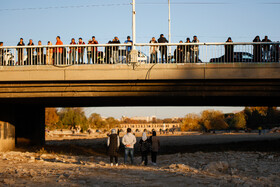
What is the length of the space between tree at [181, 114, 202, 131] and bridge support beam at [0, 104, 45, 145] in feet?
252

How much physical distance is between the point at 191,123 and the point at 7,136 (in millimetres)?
85194

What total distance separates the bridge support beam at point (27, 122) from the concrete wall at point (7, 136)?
537mm

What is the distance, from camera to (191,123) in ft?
346

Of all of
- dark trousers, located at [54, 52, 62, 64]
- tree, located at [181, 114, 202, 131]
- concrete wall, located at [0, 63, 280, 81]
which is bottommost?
tree, located at [181, 114, 202, 131]

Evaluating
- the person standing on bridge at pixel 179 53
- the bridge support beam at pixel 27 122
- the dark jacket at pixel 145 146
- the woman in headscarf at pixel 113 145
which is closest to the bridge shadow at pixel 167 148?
the bridge support beam at pixel 27 122

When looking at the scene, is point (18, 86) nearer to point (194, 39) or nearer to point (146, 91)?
point (146, 91)

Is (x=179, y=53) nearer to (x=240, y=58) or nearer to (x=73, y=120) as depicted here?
(x=240, y=58)

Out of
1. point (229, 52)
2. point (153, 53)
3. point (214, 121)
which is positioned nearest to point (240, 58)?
point (229, 52)

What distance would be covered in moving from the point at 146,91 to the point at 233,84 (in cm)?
475

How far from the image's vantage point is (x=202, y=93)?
65.1 feet

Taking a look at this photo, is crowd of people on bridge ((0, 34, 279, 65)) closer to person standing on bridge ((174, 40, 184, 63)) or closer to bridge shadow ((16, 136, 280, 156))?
person standing on bridge ((174, 40, 184, 63))

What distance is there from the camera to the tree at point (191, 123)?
104 metres

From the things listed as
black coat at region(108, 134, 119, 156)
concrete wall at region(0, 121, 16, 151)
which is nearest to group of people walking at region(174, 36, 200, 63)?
black coat at region(108, 134, 119, 156)

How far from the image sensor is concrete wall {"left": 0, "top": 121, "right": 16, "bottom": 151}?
76.7 feet
